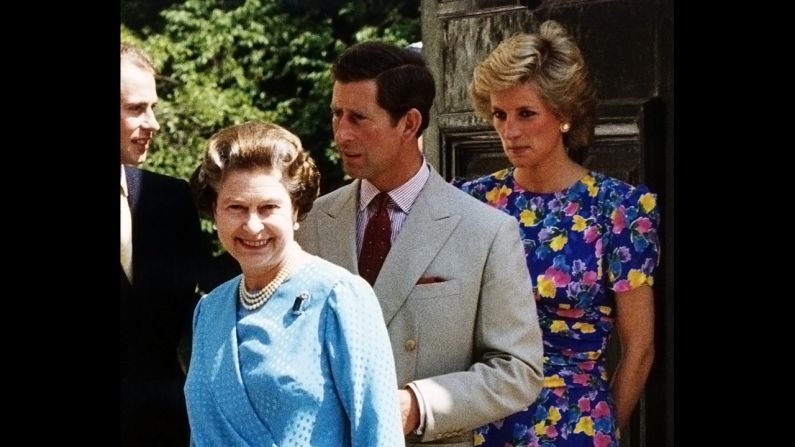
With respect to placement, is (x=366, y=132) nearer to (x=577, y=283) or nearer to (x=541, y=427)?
(x=577, y=283)

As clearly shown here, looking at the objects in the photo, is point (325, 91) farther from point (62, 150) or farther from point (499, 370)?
point (499, 370)

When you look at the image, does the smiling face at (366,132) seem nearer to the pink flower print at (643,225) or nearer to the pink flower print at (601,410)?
the pink flower print at (643,225)

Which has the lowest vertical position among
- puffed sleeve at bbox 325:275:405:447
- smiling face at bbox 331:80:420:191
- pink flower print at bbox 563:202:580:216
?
puffed sleeve at bbox 325:275:405:447

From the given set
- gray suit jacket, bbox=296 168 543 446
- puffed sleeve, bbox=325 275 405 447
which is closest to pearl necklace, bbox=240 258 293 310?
puffed sleeve, bbox=325 275 405 447

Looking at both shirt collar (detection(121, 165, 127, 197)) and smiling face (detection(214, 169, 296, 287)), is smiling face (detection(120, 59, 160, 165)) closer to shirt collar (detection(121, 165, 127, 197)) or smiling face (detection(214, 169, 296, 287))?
shirt collar (detection(121, 165, 127, 197))

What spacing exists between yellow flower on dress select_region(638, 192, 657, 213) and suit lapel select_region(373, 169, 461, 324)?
19.5 inches

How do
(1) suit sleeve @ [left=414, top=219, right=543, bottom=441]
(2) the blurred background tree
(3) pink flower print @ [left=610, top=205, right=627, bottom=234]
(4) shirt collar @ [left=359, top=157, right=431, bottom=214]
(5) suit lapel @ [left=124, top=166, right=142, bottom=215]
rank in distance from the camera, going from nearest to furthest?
(1) suit sleeve @ [left=414, top=219, right=543, bottom=441]
(4) shirt collar @ [left=359, top=157, right=431, bottom=214]
(3) pink flower print @ [left=610, top=205, right=627, bottom=234]
(5) suit lapel @ [left=124, top=166, right=142, bottom=215]
(2) the blurred background tree

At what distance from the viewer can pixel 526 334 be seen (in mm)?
3045

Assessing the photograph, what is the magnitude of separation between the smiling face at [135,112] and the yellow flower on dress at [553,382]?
115 centimetres

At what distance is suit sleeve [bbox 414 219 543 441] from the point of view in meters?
3.01

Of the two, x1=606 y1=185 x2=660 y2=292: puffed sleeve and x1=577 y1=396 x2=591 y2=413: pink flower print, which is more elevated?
x1=606 y1=185 x2=660 y2=292: puffed sleeve

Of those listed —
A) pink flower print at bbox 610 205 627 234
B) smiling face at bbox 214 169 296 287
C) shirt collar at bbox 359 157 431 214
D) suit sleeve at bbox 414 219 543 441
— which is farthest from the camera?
pink flower print at bbox 610 205 627 234

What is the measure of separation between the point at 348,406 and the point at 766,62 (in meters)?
1.41

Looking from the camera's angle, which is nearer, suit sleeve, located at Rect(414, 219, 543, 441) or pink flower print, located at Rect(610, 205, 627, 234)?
suit sleeve, located at Rect(414, 219, 543, 441)
